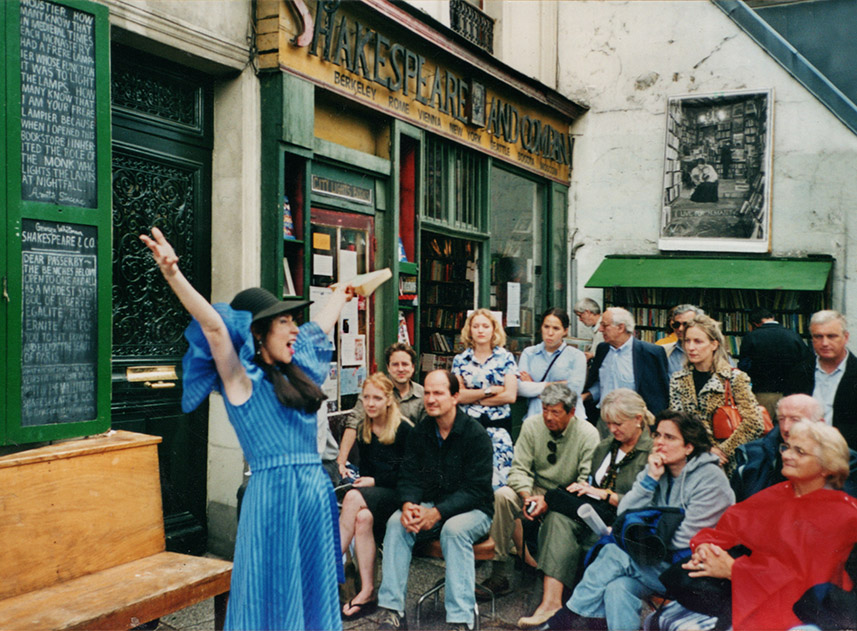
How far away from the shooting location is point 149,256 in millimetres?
5406

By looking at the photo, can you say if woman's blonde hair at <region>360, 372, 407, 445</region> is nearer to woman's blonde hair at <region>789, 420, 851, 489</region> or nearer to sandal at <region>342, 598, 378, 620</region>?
sandal at <region>342, 598, 378, 620</region>

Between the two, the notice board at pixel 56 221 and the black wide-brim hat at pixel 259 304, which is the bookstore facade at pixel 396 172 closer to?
the notice board at pixel 56 221

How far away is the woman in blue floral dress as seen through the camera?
610cm

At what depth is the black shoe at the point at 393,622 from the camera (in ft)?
15.2

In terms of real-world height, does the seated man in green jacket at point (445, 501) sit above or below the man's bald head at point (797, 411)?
below

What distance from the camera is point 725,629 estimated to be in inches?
151

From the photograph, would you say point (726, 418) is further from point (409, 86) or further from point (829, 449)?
point (409, 86)

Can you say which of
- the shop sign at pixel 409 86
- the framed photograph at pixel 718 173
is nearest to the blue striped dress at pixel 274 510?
the shop sign at pixel 409 86

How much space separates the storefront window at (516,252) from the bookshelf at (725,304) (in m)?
1.44

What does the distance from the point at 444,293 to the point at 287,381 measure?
5971mm

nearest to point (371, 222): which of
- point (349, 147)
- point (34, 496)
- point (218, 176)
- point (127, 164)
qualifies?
point (349, 147)

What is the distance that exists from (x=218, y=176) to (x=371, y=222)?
180cm

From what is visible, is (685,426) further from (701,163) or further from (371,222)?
(701,163)

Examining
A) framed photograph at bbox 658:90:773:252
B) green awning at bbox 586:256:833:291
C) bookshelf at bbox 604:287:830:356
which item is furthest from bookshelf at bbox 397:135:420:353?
framed photograph at bbox 658:90:773:252
